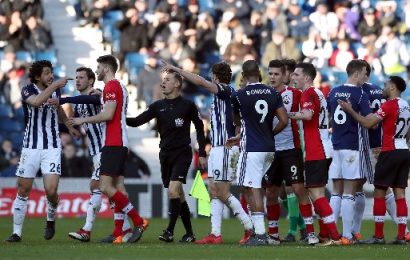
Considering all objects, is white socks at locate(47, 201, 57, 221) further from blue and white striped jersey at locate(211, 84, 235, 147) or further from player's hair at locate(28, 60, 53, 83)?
blue and white striped jersey at locate(211, 84, 235, 147)

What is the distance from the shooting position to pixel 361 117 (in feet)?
53.7

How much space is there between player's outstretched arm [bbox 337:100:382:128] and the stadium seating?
12.0 m

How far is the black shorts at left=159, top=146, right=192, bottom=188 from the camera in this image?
16641 millimetres

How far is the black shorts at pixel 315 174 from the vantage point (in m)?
15.8

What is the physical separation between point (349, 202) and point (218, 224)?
A: 1692 millimetres

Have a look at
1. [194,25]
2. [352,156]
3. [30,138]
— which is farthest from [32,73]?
[194,25]

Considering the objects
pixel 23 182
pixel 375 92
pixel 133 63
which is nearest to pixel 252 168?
pixel 375 92

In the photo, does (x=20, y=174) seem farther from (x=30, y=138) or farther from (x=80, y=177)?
(x=80, y=177)

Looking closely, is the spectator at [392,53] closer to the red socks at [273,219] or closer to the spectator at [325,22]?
the spectator at [325,22]

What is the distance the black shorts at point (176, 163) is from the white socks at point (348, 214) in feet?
6.77

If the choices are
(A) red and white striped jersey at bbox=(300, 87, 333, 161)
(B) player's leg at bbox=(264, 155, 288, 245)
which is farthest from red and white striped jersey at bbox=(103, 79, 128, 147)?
(A) red and white striped jersey at bbox=(300, 87, 333, 161)

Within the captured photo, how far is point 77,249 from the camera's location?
49.7ft

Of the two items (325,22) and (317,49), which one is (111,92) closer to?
(317,49)

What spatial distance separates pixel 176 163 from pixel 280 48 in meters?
12.0
